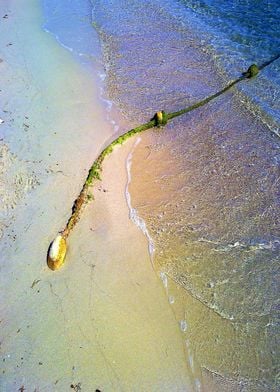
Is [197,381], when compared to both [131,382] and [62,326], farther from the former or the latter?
[62,326]

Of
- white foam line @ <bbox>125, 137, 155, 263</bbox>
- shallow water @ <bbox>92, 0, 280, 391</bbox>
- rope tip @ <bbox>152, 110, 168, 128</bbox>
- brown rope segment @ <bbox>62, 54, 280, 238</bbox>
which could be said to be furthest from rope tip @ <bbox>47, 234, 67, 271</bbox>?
rope tip @ <bbox>152, 110, 168, 128</bbox>

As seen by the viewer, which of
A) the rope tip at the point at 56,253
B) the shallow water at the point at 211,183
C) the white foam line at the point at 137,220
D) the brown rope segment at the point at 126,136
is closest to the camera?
the shallow water at the point at 211,183

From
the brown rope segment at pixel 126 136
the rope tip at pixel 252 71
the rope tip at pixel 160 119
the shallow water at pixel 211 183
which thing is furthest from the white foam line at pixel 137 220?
the rope tip at pixel 252 71

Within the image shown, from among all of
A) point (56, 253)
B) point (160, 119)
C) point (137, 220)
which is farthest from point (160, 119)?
point (56, 253)

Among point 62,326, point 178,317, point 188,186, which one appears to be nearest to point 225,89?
point 188,186

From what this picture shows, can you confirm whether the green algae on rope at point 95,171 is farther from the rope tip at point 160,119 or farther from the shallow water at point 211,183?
the shallow water at point 211,183
